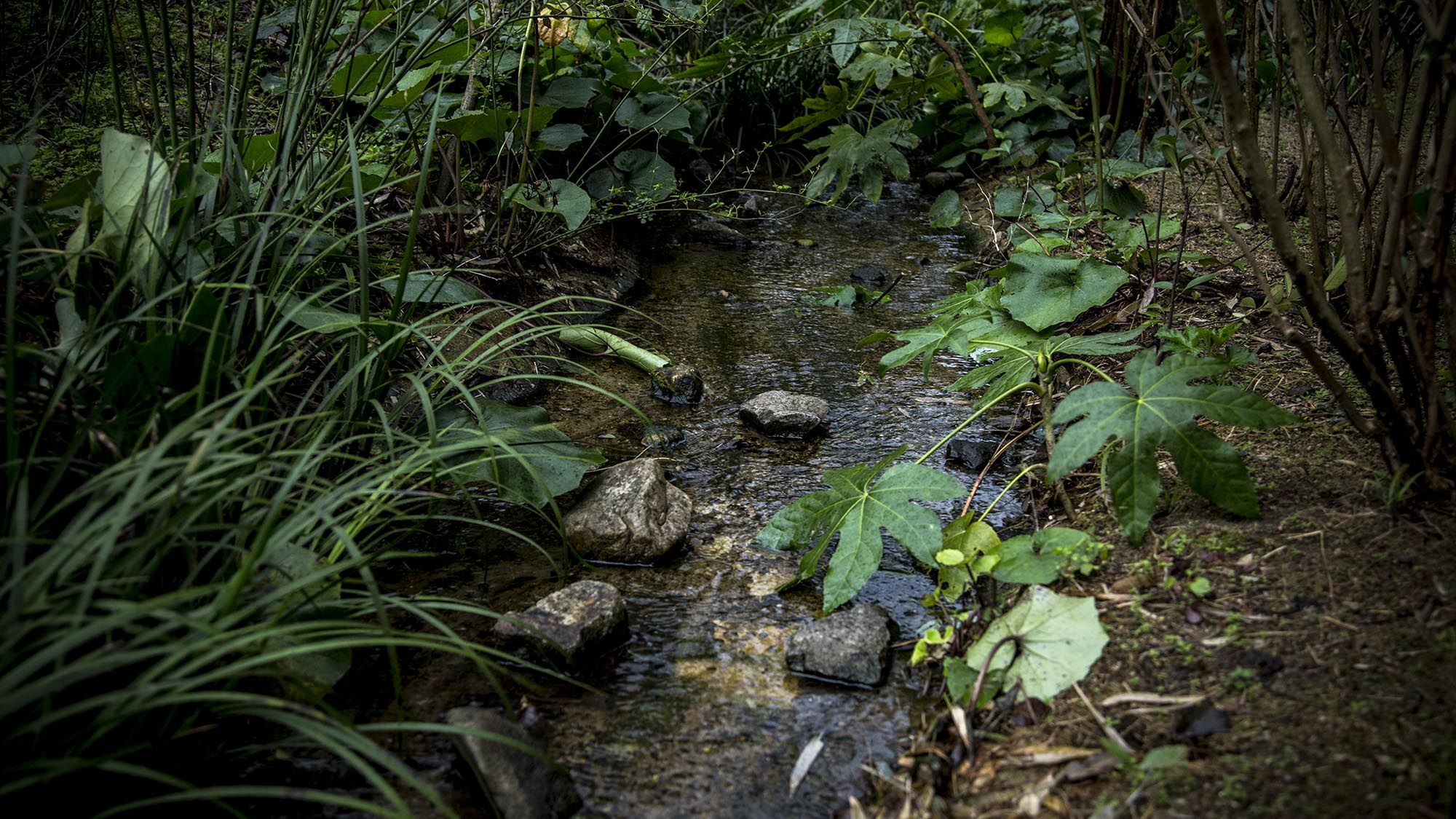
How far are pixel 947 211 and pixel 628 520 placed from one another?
6.70 feet

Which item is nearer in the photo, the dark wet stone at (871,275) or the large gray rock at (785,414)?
the large gray rock at (785,414)

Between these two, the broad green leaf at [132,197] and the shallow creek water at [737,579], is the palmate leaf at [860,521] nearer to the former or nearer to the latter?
the shallow creek water at [737,579]

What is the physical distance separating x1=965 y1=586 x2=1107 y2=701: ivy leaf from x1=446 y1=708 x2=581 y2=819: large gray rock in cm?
67

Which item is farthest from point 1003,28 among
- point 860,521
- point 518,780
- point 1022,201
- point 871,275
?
point 518,780

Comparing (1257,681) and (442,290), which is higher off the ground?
(442,290)

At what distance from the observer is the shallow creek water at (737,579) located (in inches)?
53.1

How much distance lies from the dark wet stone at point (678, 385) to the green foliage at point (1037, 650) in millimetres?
1319

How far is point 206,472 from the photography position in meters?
1.16

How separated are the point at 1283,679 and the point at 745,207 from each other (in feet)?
11.1

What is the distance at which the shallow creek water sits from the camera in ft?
4.42

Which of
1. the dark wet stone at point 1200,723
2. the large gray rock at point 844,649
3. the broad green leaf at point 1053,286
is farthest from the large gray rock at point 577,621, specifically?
the broad green leaf at point 1053,286

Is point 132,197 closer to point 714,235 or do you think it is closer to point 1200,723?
point 1200,723

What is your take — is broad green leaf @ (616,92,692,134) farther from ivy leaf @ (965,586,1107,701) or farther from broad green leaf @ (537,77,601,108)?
ivy leaf @ (965,586,1107,701)

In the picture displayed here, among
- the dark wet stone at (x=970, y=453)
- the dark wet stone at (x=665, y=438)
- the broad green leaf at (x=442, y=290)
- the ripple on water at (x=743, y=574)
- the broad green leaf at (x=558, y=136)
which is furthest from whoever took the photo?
the broad green leaf at (x=558, y=136)
